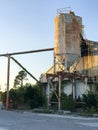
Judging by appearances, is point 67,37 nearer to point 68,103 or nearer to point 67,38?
point 67,38

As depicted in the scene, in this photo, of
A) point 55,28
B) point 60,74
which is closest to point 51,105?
point 60,74

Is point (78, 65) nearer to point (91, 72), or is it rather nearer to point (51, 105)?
point (91, 72)

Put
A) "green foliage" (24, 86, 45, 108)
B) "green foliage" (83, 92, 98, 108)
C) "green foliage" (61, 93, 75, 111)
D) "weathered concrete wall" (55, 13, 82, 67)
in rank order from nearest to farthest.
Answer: "green foliage" (83, 92, 98, 108), "green foliage" (61, 93, 75, 111), "weathered concrete wall" (55, 13, 82, 67), "green foliage" (24, 86, 45, 108)

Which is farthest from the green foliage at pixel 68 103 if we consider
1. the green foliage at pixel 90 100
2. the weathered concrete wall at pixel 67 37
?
the weathered concrete wall at pixel 67 37

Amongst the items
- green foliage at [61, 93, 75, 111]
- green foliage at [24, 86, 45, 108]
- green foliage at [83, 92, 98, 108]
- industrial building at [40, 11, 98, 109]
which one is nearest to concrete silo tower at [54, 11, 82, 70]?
industrial building at [40, 11, 98, 109]

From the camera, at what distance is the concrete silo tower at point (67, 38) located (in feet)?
131

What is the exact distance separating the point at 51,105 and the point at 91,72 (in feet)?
20.7

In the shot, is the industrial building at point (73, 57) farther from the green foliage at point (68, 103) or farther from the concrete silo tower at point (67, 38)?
the green foliage at point (68, 103)

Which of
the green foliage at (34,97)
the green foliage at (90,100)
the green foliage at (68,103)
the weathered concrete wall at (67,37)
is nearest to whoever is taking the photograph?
the green foliage at (90,100)

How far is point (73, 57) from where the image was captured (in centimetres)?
4034

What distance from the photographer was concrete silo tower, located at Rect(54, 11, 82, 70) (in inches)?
1575

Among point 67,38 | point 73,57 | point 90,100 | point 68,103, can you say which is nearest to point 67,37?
point 67,38

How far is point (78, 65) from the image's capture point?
43531 mm

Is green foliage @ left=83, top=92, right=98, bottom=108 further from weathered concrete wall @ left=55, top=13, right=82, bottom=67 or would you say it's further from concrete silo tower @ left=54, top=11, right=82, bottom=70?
weathered concrete wall @ left=55, top=13, right=82, bottom=67
